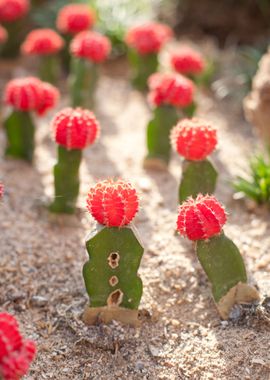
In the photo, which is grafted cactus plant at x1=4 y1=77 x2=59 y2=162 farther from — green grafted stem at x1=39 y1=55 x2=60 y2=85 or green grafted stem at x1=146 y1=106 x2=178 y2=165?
green grafted stem at x1=39 y1=55 x2=60 y2=85

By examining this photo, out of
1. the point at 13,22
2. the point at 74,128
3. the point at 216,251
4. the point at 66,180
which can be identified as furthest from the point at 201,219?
the point at 13,22

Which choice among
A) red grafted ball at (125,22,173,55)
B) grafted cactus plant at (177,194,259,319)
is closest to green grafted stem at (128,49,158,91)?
red grafted ball at (125,22,173,55)

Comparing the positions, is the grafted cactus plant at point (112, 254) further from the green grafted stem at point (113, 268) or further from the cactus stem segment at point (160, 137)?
the cactus stem segment at point (160, 137)

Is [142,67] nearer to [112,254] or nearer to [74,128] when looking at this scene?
[74,128]

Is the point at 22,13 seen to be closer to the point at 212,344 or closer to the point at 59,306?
the point at 59,306

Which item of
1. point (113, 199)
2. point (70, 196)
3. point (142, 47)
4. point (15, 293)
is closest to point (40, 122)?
point (142, 47)

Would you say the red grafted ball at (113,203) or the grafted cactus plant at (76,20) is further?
the grafted cactus plant at (76,20)

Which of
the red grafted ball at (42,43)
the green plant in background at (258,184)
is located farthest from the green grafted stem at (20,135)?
the green plant in background at (258,184)
